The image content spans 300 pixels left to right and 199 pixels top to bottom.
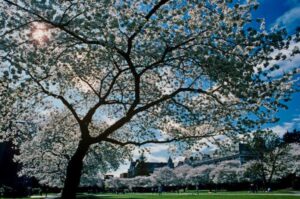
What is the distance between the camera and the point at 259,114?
2081cm

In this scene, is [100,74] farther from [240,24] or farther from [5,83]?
[240,24]

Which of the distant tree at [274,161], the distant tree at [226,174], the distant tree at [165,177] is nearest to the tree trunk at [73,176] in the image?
the distant tree at [274,161]

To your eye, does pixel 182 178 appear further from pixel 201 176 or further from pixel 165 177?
pixel 201 176

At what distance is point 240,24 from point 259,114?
5.46m

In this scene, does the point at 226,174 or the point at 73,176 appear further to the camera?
the point at 226,174

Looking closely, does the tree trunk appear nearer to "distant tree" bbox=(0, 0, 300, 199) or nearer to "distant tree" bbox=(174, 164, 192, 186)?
"distant tree" bbox=(0, 0, 300, 199)

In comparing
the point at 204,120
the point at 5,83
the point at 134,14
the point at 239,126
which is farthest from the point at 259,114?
the point at 5,83

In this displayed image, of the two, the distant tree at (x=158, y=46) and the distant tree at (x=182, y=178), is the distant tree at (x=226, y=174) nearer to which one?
the distant tree at (x=182, y=178)

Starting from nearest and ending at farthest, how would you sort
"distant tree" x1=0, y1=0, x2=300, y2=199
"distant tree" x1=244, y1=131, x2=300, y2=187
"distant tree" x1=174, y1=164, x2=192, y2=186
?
"distant tree" x1=0, y1=0, x2=300, y2=199
"distant tree" x1=244, y1=131, x2=300, y2=187
"distant tree" x1=174, y1=164, x2=192, y2=186

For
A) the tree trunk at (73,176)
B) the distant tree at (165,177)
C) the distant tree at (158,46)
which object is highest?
the distant tree at (165,177)

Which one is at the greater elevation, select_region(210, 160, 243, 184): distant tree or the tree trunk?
select_region(210, 160, 243, 184): distant tree

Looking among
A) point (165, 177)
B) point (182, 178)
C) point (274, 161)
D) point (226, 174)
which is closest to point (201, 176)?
point (182, 178)

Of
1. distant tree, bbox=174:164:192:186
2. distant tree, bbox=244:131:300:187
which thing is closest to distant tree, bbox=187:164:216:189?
distant tree, bbox=174:164:192:186

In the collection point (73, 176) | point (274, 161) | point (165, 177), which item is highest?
point (165, 177)
